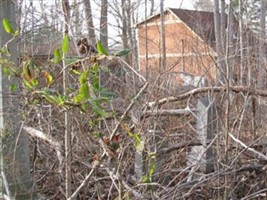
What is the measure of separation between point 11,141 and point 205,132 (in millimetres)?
1727

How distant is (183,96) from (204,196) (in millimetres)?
1156

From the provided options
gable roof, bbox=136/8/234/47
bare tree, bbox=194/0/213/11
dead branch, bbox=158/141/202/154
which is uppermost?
bare tree, bbox=194/0/213/11

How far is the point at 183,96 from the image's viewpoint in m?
4.64

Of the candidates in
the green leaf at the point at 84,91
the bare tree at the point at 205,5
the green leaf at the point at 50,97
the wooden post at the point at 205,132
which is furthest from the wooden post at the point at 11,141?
the bare tree at the point at 205,5

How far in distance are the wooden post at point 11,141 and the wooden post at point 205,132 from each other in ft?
4.83

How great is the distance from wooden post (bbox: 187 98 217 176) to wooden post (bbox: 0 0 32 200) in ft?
4.83

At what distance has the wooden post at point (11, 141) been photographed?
3711 mm

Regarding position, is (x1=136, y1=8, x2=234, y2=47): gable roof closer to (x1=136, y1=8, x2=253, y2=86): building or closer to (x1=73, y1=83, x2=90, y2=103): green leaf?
(x1=136, y1=8, x2=253, y2=86): building

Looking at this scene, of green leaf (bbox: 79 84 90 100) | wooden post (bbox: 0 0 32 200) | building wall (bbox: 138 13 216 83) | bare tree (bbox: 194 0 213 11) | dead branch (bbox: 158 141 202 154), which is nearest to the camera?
green leaf (bbox: 79 84 90 100)

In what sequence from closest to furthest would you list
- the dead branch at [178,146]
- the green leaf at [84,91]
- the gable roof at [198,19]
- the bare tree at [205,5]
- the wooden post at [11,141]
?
the green leaf at [84,91]
the wooden post at [11,141]
the dead branch at [178,146]
the gable roof at [198,19]
the bare tree at [205,5]

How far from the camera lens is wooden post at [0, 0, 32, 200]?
146 inches

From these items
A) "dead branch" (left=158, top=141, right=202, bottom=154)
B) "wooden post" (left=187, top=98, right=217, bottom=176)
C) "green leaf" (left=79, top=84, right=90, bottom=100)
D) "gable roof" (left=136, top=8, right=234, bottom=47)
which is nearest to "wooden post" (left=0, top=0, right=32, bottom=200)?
"dead branch" (left=158, top=141, right=202, bottom=154)

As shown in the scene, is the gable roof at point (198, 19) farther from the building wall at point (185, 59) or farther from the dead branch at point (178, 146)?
the dead branch at point (178, 146)

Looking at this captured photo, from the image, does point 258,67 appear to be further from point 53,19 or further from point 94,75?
point 94,75
